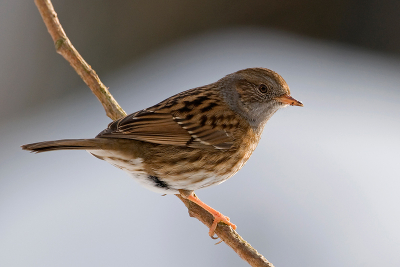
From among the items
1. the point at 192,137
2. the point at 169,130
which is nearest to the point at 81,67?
the point at 169,130

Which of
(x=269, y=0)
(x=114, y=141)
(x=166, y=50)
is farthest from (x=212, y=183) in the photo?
(x=269, y=0)

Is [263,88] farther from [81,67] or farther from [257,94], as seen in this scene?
[81,67]

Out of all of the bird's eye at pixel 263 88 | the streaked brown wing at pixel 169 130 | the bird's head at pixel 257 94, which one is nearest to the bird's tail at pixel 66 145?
the streaked brown wing at pixel 169 130

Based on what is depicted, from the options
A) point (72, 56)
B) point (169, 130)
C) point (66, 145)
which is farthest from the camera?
point (72, 56)

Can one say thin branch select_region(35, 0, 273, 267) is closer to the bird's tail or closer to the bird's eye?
the bird's tail

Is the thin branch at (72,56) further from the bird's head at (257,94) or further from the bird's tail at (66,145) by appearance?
the bird's head at (257,94)

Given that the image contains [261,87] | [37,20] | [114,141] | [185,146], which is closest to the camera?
[114,141]

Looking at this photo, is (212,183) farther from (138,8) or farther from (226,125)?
(138,8)

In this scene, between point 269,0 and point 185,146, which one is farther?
point 269,0
